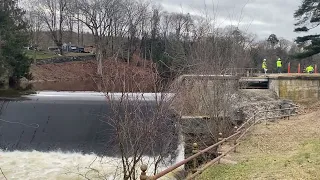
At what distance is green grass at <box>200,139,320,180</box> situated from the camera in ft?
24.9

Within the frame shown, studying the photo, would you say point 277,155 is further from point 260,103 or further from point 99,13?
point 99,13

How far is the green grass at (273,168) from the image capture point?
298 inches

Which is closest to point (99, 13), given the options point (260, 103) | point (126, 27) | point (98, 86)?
point (126, 27)

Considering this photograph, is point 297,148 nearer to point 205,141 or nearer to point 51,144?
point 205,141

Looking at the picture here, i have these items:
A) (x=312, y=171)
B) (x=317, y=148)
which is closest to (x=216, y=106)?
(x=317, y=148)

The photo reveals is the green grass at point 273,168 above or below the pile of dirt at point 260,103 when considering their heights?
below

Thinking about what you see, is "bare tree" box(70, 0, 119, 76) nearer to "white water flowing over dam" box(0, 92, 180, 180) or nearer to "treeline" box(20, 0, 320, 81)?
"treeline" box(20, 0, 320, 81)

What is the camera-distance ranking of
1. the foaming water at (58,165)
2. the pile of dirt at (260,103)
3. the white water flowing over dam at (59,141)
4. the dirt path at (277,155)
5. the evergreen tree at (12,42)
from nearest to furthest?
1. the dirt path at (277,155)
2. the foaming water at (58,165)
3. the white water flowing over dam at (59,141)
4. the pile of dirt at (260,103)
5. the evergreen tree at (12,42)

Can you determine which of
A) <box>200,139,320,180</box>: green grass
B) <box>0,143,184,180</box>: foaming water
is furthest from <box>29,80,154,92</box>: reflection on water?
<box>200,139,320,180</box>: green grass

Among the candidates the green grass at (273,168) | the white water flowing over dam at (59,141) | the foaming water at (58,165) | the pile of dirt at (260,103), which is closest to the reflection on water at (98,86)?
the white water flowing over dam at (59,141)

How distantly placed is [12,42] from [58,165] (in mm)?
19121

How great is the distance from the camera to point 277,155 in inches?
395

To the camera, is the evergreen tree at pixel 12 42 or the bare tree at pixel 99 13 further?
the bare tree at pixel 99 13

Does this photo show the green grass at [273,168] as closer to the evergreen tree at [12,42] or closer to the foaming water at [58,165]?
the foaming water at [58,165]
